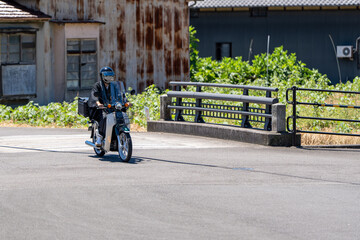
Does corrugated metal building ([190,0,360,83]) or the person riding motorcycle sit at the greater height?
corrugated metal building ([190,0,360,83])

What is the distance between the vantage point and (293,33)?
3803 centimetres

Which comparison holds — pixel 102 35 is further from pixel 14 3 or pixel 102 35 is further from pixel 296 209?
pixel 296 209

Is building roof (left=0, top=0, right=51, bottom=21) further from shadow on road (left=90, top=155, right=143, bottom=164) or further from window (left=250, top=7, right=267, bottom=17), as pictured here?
window (left=250, top=7, right=267, bottom=17)

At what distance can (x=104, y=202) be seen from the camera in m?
9.84

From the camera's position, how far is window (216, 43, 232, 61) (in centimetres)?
3950

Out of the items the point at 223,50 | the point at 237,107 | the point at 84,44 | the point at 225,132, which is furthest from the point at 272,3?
the point at 225,132

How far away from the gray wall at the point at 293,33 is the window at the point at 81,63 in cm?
1285

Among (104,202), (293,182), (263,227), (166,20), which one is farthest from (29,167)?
(166,20)

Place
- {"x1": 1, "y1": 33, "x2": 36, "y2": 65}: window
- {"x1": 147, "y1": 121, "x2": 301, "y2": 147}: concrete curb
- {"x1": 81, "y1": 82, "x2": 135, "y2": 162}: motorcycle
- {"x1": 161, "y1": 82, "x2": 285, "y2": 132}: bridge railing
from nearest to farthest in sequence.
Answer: {"x1": 81, "y1": 82, "x2": 135, "y2": 162}: motorcycle → {"x1": 147, "y1": 121, "x2": 301, "y2": 147}: concrete curb → {"x1": 161, "y1": 82, "x2": 285, "y2": 132}: bridge railing → {"x1": 1, "y1": 33, "x2": 36, "y2": 65}: window

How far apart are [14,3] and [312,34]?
54.8 ft

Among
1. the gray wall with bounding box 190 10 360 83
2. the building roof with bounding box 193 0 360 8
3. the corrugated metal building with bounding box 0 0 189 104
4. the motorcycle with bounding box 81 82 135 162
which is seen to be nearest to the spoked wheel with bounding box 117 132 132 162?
the motorcycle with bounding box 81 82 135 162

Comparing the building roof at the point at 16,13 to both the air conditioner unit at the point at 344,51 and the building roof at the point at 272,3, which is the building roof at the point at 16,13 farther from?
the air conditioner unit at the point at 344,51

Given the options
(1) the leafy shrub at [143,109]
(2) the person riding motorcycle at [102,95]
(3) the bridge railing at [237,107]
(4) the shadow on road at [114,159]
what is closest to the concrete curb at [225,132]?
(3) the bridge railing at [237,107]

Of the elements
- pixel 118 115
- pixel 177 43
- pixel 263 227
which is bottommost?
pixel 263 227
